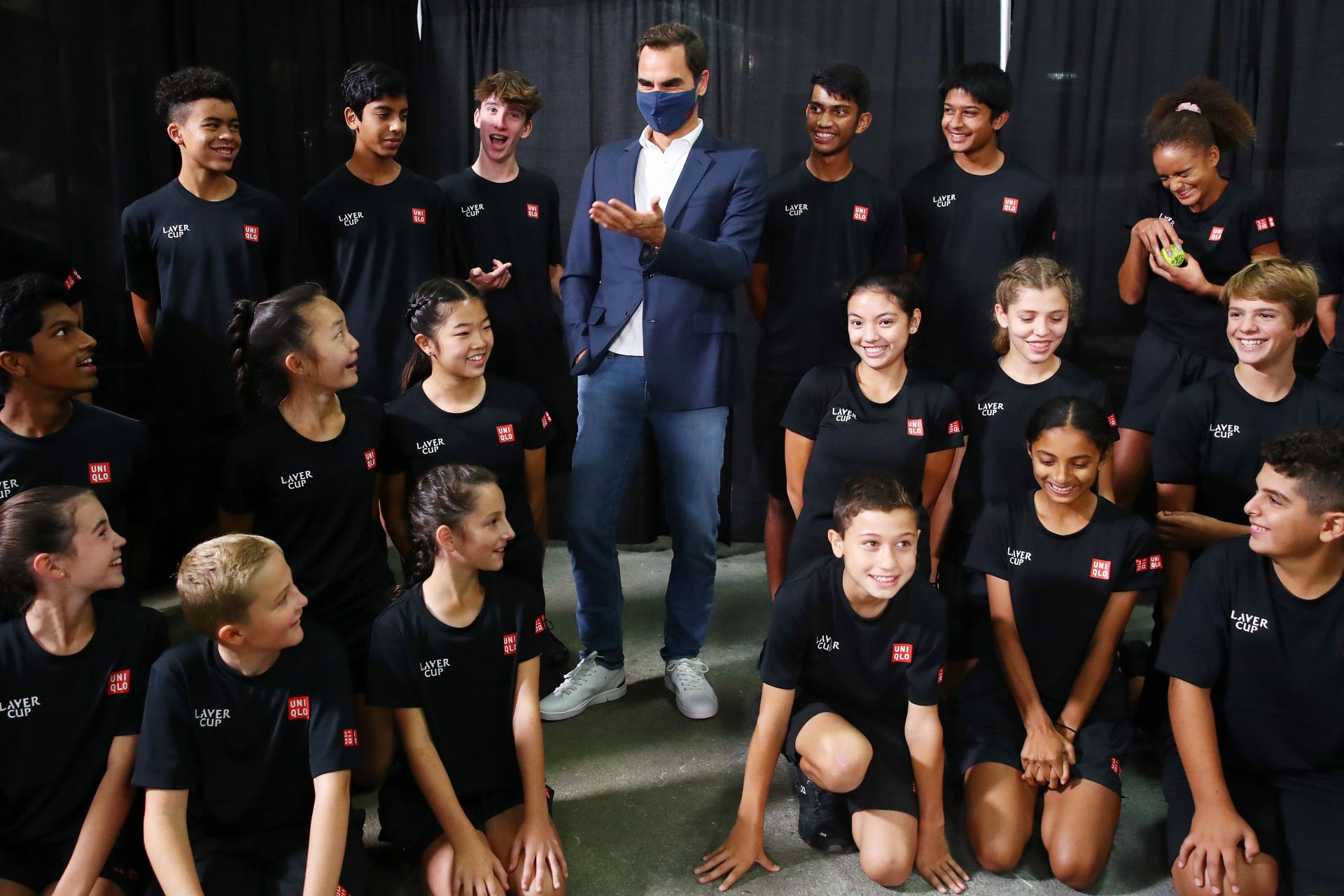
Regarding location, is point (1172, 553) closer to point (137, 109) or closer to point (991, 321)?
point (991, 321)

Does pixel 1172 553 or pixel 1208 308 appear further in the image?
pixel 1208 308

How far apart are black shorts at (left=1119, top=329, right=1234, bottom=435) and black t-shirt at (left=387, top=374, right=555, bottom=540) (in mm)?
1783

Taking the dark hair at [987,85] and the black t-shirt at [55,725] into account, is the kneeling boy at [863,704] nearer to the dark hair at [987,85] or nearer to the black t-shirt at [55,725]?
the black t-shirt at [55,725]

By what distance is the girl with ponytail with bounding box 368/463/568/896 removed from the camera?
217cm

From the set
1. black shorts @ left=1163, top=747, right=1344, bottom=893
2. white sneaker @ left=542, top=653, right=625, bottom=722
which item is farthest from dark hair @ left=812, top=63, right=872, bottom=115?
black shorts @ left=1163, top=747, right=1344, bottom=893

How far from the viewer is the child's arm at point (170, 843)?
1.87 metres

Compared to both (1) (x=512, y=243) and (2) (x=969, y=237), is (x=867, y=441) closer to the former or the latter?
(2) (x=969, y=237)

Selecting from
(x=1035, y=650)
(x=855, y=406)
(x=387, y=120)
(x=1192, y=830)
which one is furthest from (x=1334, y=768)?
(x=387, y=120)

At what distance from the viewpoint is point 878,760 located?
2355 millimetres

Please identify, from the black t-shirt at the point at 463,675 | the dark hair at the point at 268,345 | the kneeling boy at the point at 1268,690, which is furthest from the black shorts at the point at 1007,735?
the dark hair at the point at 268,345

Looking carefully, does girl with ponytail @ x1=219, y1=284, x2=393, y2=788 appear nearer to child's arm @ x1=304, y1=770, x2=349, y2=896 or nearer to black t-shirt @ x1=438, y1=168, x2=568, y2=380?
child's arm @ x1=304, y1=770, x2=349, y2=896

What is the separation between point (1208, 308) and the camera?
10.2 ft

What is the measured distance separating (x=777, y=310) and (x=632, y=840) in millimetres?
1705

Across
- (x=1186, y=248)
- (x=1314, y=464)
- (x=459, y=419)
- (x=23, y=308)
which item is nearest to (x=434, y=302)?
(x=459, y=419)
